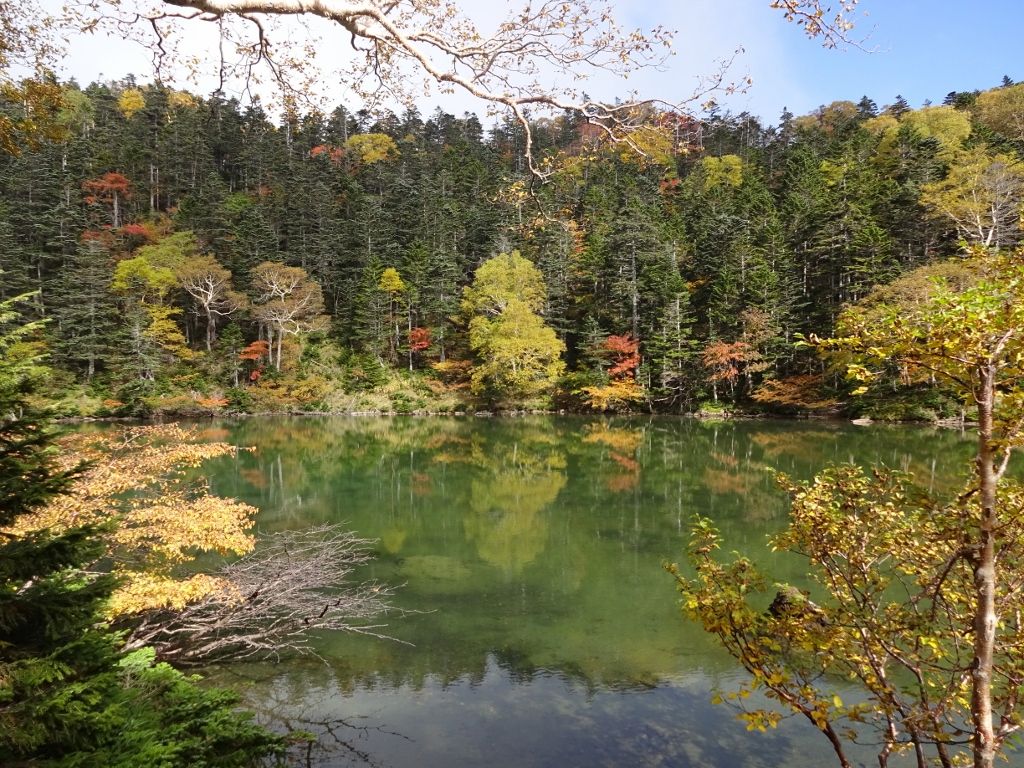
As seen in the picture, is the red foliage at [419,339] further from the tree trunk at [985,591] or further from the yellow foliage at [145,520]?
the tree trunk at [985,591]

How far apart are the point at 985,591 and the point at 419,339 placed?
3320cm

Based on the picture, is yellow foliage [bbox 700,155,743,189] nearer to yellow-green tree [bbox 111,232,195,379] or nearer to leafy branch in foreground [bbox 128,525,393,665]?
yellow-green tree [bbox 111,232,195,379]

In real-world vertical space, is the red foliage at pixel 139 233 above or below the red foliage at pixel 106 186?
below

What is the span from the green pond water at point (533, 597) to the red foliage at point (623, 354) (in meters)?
10.1

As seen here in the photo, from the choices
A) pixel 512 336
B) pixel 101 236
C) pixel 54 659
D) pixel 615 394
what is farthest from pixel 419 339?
pixel 54 659

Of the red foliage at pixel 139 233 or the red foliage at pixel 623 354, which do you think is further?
the red foliage at pixel 139 233

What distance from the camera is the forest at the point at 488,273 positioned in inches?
1054

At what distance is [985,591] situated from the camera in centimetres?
224

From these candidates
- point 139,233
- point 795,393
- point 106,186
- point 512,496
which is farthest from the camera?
point 106,186

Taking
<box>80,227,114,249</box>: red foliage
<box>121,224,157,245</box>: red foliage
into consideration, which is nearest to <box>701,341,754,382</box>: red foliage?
<box>80,227,114,249</box>: red foliage

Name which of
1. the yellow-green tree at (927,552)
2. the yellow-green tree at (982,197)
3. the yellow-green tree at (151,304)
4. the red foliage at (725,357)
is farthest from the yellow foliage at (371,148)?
the yellow-green tree at (927,552)

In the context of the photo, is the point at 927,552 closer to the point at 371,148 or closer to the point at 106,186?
the point at 106,186

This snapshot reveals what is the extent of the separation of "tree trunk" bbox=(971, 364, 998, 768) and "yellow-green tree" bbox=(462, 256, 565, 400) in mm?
26679

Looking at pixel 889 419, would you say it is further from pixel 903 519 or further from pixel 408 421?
pixel 903 519
